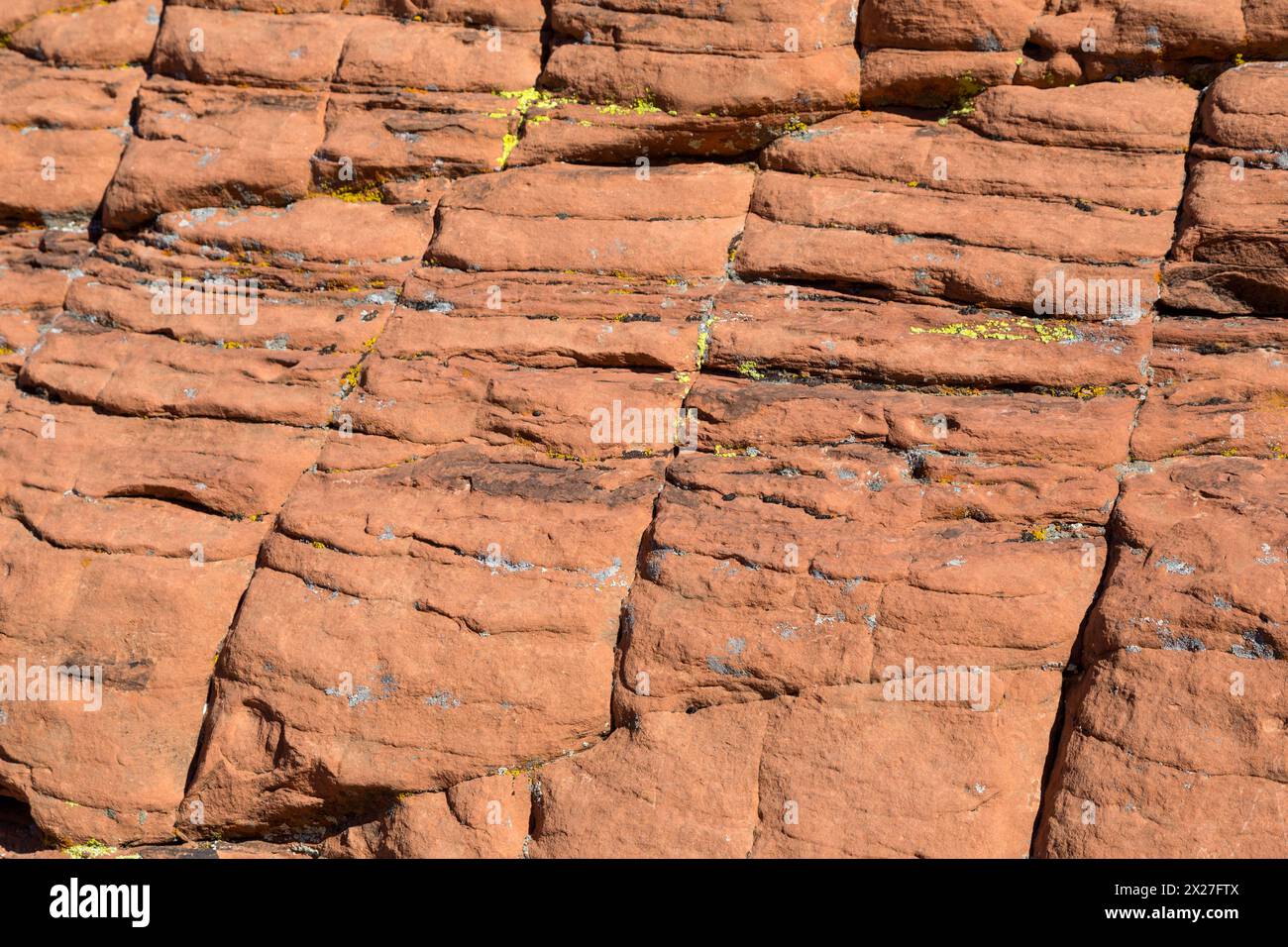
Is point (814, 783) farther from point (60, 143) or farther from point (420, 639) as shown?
point (60, 143)

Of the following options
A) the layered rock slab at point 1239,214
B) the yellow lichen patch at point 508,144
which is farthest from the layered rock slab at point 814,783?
the yellow lichen patch at point 508,144

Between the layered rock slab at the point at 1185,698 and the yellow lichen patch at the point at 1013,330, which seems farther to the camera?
the yellow lichen patch at the point at 1013,330

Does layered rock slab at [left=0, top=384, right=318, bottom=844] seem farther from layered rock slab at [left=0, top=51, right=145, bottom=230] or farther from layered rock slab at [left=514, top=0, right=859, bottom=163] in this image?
layered rock slab at [left=514, top=0, right=859, bottom=163]

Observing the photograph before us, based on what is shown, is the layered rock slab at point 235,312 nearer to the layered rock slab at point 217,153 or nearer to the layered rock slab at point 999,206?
the layered rock slab at point 217,153

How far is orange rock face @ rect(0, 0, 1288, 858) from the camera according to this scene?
5.98 metres

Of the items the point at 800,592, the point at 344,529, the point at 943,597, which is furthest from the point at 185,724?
the point at 943,597

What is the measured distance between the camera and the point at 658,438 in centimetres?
694

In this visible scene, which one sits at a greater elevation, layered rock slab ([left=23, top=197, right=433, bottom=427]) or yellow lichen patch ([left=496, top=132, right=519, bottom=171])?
yellow lichen patch ([left=496, top=132, right=519, bottom=171])

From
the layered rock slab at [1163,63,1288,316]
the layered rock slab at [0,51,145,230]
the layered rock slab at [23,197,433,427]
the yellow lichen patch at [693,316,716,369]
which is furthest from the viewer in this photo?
the layered rock slab at [0,51,145,230]

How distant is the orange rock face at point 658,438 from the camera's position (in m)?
5.98

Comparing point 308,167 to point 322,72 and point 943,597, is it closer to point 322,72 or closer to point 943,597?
→ point 322,72

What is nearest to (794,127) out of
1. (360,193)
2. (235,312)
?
(360,193)

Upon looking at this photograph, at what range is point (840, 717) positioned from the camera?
19.7 ft

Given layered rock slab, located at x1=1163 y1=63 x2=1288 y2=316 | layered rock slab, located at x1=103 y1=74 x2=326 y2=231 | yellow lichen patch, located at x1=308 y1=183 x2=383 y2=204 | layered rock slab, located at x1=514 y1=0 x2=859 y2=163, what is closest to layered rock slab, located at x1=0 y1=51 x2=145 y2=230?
layered rock slab, located at x1=103 y1=74 x2=326 y2=231
